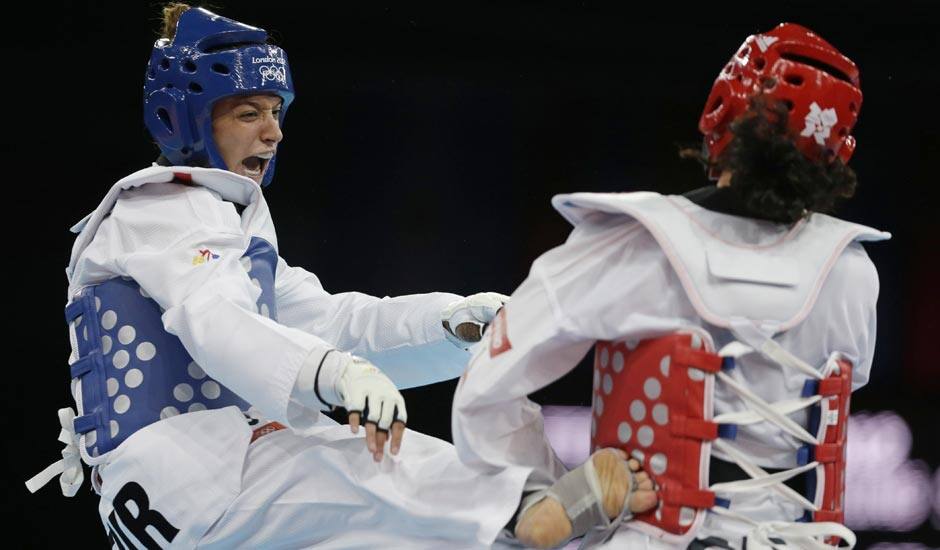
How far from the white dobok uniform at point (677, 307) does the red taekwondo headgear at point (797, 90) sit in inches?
6.1

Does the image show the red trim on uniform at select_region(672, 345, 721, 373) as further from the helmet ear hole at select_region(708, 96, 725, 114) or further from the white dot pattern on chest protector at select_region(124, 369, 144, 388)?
the white dot pattern on chest protector at select_region(124, 369, 144, 388)

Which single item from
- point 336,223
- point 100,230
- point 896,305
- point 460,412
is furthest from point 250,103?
point 896,305

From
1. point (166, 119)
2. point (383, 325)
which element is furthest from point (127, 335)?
point (383, 325)

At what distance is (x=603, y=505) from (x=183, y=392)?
1010mm

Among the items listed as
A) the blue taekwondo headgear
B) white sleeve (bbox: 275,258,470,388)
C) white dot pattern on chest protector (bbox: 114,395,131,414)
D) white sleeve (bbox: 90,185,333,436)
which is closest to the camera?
white sleeve (bbox: 90,185,333,436)

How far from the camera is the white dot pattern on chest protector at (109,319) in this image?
2496 mm

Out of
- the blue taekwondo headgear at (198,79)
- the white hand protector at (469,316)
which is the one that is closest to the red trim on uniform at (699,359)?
the white hand protector at (469,316)

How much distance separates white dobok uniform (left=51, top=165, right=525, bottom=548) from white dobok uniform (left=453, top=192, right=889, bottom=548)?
0.58 feet

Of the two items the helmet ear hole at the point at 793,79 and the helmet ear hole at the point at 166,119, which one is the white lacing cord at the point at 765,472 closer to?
the helmet ear hole at the point at 793,79

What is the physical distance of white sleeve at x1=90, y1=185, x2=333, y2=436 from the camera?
2223 mm

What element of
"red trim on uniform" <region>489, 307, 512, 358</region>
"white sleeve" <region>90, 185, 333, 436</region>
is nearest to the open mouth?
"white sleeve" <region>90, 185, 333, 436</region>

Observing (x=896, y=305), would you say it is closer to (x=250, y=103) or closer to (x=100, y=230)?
(x=250, y=103)

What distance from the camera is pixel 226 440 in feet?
7.77

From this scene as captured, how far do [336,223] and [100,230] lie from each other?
1.74 meters
